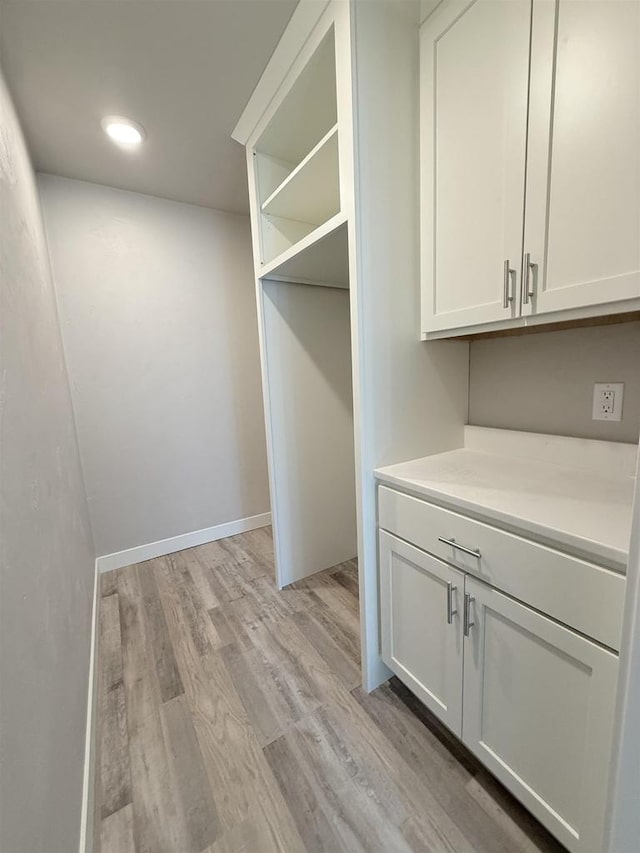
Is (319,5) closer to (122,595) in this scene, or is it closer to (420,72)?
(420,72)

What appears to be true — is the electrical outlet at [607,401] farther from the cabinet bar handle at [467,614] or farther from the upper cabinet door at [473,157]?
the cabinet bar handle at [467,614]

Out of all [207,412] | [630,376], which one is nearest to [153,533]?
[207,412]

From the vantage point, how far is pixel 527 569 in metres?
0.83

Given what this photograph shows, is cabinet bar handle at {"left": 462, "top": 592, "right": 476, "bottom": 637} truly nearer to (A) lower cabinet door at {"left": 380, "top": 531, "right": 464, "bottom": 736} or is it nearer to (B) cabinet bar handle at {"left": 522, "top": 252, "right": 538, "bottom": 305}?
(A) lower cabinet door at {"left": 380, "top": 531, "right": 464, "bottom": 736}

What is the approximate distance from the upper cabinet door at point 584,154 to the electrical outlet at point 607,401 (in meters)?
0.37

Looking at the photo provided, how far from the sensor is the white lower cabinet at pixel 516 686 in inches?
29.3

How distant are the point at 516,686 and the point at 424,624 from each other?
306mm

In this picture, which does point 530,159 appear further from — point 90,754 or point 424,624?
point 90,754

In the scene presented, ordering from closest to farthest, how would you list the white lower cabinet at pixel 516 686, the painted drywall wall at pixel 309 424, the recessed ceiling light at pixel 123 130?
Answer: 1. the white lower cabinet at pixel 516 686
2. the recessed ceiling light at pixel 123 130
3. the painted drywall wall at pixel 309 424

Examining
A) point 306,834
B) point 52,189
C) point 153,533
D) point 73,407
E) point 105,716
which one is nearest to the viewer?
point 306,834

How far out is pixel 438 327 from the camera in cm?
121

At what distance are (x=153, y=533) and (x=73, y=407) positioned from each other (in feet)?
3.23

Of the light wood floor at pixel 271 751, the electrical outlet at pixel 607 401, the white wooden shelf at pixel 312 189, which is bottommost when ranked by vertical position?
the light wood floor at pixel 271 751

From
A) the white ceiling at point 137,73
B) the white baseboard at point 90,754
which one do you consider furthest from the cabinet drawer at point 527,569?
the white ceiling at point 137,73
